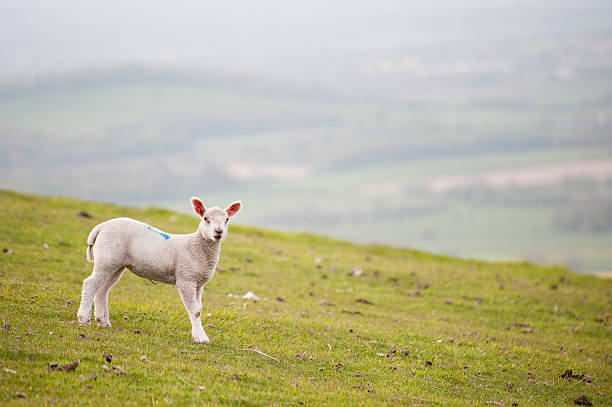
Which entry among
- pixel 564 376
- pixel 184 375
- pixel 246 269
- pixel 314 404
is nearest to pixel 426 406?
pixel 314 404

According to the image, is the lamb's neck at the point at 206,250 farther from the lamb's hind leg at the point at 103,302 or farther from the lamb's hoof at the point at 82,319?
the lamb's hoof at the point at 82,319

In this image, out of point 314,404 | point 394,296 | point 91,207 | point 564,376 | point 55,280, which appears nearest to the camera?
point 314,404

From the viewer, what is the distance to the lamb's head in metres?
11.6

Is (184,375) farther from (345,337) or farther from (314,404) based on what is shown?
(345,337)

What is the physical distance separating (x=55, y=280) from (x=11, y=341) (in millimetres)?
6519

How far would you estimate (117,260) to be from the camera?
38.7 ft

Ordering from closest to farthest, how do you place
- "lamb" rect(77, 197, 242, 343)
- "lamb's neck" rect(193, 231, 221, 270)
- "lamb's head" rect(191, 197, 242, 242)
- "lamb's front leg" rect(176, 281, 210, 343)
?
1. "lamb's head" rect(191, 197, 242, 242)
2. "lamb" rect(77, 197, 242, 343)
3. "lamb's front leg" rect(176, 281, 210, 343)
4. "lamb's neck" rect(193, 231, 221, 270)

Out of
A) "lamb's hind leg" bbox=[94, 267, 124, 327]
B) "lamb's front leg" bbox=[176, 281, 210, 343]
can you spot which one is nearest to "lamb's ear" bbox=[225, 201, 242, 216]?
"lamb's front leg" bbox=[176, 281, 210, 343]

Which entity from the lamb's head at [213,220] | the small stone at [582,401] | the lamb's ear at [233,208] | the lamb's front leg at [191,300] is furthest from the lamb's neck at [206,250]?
the small stone at [582,401]

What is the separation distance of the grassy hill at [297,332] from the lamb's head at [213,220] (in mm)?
2166

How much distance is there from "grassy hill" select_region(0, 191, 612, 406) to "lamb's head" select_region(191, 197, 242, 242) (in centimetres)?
217

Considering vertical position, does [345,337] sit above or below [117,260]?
below

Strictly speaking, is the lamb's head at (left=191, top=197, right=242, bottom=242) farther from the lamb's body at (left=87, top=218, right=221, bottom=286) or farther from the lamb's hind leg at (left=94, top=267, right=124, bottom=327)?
the lamb's hind leg at (left=94, top=267, right=124, bottom=327)

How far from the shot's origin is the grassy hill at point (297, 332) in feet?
32.6
